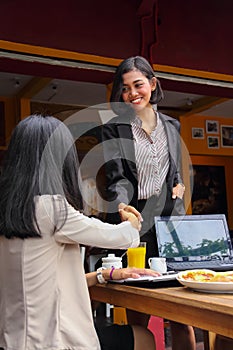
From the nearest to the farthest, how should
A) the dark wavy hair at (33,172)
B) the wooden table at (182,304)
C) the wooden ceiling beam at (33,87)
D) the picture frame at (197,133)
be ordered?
the wooden table at (182,304) → the dark wavy hair at (33,172) → the wooden ceiling beam at (33,87) → the picture frame at (197,133)

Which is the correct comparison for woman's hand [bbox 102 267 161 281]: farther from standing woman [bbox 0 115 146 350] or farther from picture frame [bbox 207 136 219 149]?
picture frame [bbox 207 136 219 149]

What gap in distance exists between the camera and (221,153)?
8156mm

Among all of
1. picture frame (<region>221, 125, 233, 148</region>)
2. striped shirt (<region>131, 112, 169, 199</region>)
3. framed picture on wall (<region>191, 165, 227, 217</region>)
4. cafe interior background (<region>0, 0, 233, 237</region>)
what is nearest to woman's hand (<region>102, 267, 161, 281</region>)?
striped shirt (<region>131, 112, 169, 199</region>)

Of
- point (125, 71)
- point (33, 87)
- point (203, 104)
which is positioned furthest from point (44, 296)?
point (203, 104)

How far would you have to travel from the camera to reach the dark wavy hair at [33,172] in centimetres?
141

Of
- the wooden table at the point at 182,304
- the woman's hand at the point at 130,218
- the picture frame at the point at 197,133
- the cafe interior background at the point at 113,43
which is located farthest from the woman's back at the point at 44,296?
the picture frame at the point at 197,133

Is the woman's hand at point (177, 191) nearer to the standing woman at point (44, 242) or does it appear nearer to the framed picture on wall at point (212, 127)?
the standing woman at point (44, 242)

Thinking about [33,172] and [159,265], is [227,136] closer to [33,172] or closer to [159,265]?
[159,265]

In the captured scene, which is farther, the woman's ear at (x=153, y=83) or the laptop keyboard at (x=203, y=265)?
the woman's ear at (x=153, y=83)

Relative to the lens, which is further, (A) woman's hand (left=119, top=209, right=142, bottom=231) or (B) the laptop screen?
(B) the laptop screen

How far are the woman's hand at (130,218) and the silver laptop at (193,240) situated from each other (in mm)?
182

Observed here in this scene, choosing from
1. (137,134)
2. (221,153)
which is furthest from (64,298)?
(221,153)

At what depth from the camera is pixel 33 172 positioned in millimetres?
1456

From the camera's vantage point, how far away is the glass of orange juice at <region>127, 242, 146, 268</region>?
1.75 meters
